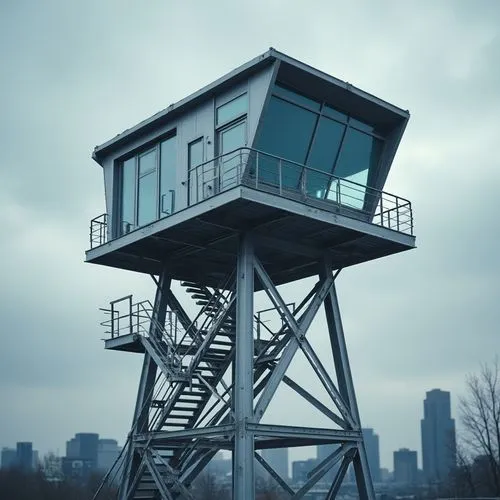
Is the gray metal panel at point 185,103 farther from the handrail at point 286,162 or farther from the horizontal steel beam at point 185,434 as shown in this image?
the horizontal steel beam at point 185,434

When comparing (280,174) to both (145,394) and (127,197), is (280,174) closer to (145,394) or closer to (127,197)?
(127,197)

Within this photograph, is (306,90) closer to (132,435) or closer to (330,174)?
(330,174)

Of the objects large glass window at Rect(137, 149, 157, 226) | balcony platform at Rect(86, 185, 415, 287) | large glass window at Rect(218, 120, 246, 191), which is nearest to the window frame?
large glass window at Rect(137, 149, 157, 226)

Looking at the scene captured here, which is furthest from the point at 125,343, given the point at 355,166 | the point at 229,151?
the point at 355,166

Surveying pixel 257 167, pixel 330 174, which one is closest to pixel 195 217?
pixel 257 167

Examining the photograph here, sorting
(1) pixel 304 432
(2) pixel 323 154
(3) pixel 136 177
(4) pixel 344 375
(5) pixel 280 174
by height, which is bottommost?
(1) pixel 304 432

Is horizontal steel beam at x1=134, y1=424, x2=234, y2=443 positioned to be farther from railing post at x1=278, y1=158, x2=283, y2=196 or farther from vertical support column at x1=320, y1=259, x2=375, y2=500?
railing post at x1=278, y1=158, x2=283, y2=196

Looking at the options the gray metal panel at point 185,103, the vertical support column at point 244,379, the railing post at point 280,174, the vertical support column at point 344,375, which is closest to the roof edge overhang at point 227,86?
the gray metal panel at point 185,103
